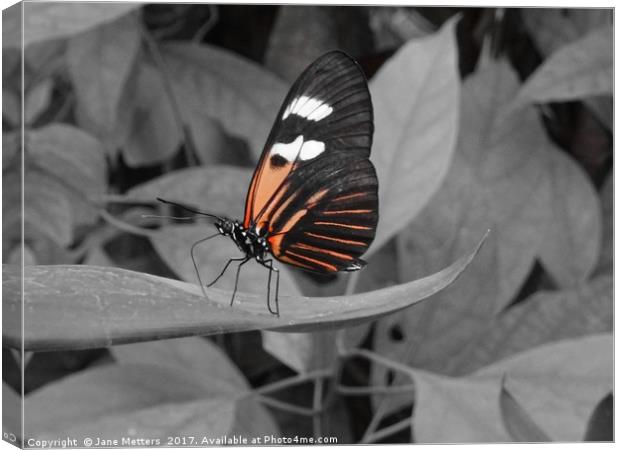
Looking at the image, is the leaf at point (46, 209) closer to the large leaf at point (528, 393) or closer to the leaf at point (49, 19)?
the leaf at point (49, 19)

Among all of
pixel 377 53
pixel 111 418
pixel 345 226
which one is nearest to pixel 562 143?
pixel 377 53

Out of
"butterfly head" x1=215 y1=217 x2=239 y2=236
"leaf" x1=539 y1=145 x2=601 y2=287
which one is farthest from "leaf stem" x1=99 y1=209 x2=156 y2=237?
"leaf" x1=539 y1=145 x2=601 y2=287

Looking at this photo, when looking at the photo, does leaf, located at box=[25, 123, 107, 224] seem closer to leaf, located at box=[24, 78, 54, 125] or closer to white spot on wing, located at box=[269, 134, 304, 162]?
leaf, located at box=[24, 78, 54, 125]

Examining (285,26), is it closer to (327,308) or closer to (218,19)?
(218,19)

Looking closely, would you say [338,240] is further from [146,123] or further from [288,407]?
[146,123]

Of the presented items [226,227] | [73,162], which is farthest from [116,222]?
[226,227]

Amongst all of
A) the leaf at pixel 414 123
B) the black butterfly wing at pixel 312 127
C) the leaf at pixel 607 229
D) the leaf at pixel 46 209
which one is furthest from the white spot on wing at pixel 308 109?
the leaf at pixel 607 229

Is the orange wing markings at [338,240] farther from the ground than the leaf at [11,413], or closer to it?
farther from the ground

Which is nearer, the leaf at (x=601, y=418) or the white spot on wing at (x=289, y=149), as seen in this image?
the leaf at (x=601, y=418)
